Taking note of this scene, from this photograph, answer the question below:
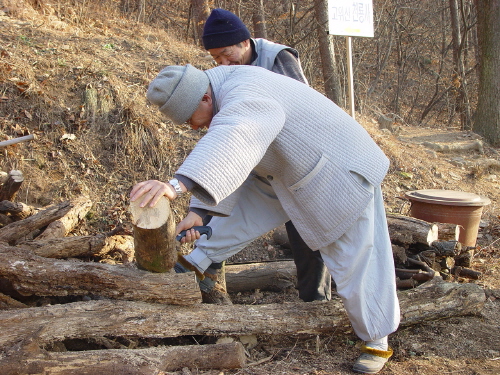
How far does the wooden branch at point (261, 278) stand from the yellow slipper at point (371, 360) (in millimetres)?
1306

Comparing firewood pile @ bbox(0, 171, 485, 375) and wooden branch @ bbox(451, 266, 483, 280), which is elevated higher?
firewood pile @ bbox(0, 171, 485, 375)

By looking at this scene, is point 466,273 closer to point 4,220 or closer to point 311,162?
point 311,162

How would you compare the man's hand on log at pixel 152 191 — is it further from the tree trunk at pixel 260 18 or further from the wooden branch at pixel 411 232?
the tree trunk at pixel 260 18

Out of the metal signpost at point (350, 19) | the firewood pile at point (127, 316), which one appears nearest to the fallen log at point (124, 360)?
the firewood pile at point (127, 316)

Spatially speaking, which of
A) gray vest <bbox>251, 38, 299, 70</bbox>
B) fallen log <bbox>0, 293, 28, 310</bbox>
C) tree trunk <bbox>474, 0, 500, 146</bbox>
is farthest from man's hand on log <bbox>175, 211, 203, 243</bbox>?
tree trunk <bbox>474, 0, 500, 146</bbox>

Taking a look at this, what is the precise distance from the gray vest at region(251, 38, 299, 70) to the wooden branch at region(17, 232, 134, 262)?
6.07ft

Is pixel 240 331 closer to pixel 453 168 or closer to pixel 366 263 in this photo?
pixel 366 263

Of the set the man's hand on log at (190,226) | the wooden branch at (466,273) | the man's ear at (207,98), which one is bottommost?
the wooden branch at (466,273)

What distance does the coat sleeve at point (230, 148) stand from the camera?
6.74 ft

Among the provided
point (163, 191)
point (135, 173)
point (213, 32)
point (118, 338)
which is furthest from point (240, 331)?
point (135, 173)

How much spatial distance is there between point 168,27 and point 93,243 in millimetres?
9568

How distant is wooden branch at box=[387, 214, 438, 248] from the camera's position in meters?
4.36

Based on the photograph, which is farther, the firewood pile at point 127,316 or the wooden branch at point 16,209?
the wooden branch at point 16,209

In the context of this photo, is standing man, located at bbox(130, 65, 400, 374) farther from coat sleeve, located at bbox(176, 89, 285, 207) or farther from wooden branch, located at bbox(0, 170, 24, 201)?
wooden branch, located at bbox(0, 170, 24, 201)
